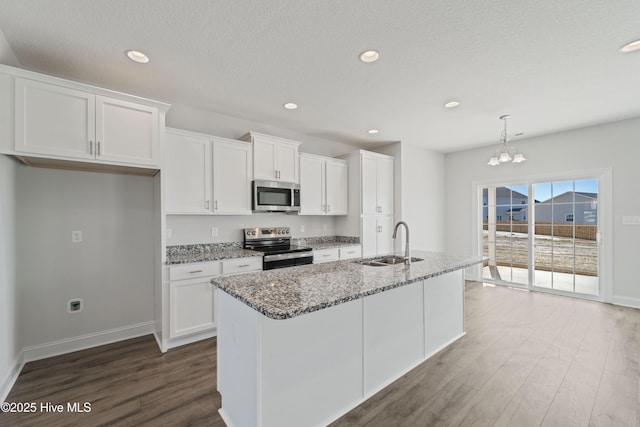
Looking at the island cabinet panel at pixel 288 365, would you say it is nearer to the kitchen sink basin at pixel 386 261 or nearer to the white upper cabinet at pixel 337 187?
the kitchen sink basin at pixel 386 261

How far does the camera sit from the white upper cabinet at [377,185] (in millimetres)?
4531

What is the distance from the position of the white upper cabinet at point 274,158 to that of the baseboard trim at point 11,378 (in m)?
2.72

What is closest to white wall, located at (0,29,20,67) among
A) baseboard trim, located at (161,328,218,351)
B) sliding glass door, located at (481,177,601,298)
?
baseboard trim, located at (161,328,218,351)

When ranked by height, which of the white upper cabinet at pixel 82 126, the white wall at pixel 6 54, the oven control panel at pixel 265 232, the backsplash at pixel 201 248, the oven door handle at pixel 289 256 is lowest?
the oven door handle at pixel 289 256

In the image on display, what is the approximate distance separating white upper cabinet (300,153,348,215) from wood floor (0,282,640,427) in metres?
2.22

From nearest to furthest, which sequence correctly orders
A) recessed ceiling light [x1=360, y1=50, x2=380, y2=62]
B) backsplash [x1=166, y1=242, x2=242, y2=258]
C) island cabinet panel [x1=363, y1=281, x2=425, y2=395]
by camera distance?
island cabinet panel [x1=363, y1=281, x2=425, y2=395], recessed ceiling light [x1=360, y1=50, x2=380, y2=62], backsplash [x1=166, y1=242, x2=242, y2=258]

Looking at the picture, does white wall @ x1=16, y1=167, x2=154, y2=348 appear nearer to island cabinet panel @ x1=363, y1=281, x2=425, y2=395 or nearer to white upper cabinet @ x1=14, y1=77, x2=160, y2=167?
white upper cabinet @ x1=14, y1=77, x2=160, y2=167

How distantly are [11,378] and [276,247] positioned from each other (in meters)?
2.56

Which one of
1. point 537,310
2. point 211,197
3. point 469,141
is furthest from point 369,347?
point 469,141

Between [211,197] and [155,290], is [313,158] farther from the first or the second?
[155,290]

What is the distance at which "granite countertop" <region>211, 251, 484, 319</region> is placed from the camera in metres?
1.35

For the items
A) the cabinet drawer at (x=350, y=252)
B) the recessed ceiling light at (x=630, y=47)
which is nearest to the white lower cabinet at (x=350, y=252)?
the cabinet drawer at (x=350, y=252)

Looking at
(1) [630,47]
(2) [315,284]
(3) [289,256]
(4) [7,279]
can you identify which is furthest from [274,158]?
(1) [630,47]

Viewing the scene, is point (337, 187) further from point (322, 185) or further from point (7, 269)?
point (7, 269)
